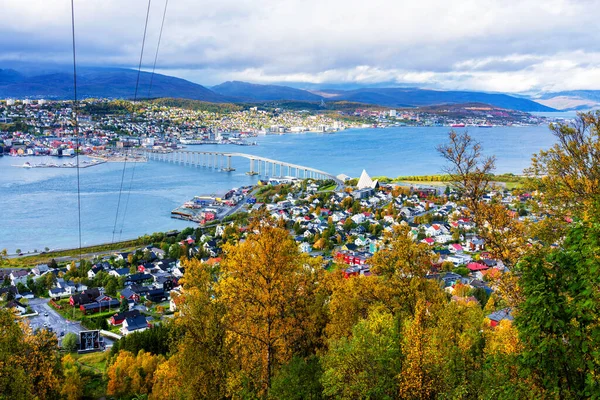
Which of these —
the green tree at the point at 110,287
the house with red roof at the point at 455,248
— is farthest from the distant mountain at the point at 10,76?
the house with red roof at the point at 455,248

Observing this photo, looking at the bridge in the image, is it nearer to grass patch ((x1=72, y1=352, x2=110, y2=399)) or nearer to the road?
the road

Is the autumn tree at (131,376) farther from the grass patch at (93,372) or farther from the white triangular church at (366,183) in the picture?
the white triangular church at (366,183)

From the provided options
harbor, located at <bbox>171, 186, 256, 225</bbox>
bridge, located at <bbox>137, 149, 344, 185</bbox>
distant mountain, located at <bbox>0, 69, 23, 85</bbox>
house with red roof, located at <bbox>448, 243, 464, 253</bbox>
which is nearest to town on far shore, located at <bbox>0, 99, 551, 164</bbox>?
bridge, located at <bbox>137, 149, 344, 185</bbox>

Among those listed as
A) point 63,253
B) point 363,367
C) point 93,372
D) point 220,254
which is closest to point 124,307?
point 93,372

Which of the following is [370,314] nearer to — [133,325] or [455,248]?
[133,325]

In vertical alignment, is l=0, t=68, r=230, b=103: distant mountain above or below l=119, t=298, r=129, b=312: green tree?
above

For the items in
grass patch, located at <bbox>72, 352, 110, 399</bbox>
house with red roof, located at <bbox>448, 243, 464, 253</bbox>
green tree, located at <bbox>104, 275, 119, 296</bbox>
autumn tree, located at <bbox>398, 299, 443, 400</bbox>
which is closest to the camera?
autumn tree, located at <bbox>398, 299, 443, 400</bbox>

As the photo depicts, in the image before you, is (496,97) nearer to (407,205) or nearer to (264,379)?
(407,205)
